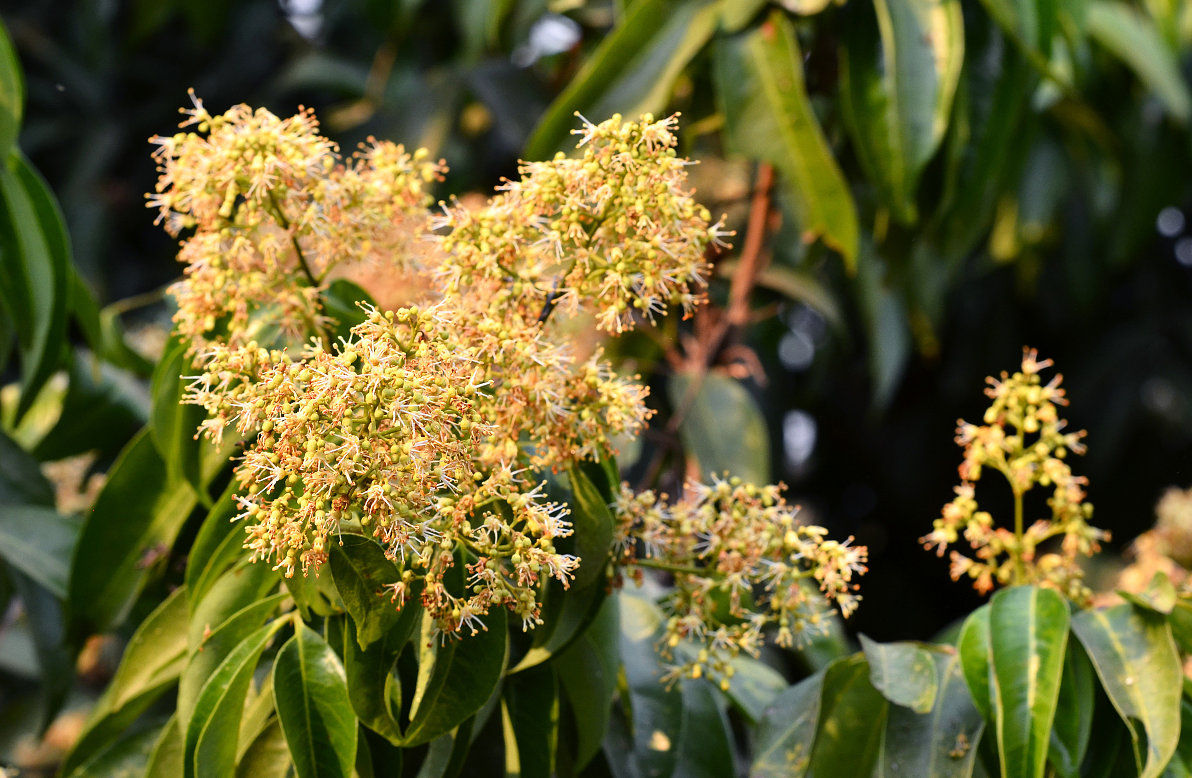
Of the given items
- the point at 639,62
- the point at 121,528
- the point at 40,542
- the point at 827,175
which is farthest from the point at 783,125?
the point at 40,542

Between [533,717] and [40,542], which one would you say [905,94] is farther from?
[40,542]

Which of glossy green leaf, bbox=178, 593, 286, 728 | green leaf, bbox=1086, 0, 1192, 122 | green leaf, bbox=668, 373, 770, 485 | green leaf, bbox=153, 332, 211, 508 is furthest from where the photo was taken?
green leaf, bbox=1086, 0, 1192, 122

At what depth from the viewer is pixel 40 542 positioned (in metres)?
1.45

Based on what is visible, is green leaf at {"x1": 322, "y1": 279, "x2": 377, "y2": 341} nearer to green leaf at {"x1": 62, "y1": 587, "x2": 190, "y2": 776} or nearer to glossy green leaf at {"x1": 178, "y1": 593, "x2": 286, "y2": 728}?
glossy green leaf at {"x1": 178, "y1": 593, "x2": 286, "y2": 728}

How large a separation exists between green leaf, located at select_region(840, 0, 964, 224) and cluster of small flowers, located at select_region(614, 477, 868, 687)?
2.83 feet

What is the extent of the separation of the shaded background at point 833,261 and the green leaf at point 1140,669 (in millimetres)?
1950

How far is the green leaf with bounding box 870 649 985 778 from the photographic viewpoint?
3.52ft

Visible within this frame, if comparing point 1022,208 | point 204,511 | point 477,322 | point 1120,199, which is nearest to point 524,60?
point 1022,208

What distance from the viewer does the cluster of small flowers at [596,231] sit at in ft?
2.85

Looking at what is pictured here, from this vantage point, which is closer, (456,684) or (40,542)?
(456,684)

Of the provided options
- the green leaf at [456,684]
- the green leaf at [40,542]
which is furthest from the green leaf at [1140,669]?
the green leaf at [40,542]

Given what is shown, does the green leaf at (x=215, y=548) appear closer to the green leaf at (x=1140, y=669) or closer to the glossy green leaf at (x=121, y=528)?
the glossy green leaf at (x=121, y=528)

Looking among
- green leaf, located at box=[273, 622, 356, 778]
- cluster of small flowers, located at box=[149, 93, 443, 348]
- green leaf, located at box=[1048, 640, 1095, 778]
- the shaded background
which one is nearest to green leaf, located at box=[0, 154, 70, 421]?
cluster of small flowers, located at box=[149, 93, 443, 348]

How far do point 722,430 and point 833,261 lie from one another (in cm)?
116
